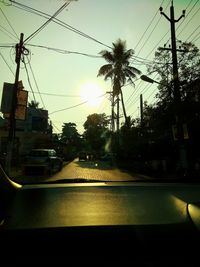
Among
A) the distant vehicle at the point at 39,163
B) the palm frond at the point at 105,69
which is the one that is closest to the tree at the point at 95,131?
the palm frond at the point at 105,69

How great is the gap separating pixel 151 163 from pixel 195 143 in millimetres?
7345

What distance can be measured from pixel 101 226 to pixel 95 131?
125986mm

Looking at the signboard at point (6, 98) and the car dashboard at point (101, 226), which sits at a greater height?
the signboard at point (6, 98)

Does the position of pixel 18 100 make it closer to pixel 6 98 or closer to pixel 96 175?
pixel 6 98

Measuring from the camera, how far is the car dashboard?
2697 millimetres

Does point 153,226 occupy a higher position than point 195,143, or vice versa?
point 195,143

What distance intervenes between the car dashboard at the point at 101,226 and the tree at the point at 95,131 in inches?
4638

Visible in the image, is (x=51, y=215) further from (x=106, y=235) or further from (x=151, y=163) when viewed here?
(x=151, y=163)

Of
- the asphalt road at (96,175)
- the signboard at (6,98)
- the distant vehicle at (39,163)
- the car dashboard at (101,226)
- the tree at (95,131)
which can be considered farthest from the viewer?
the tree at (95,131)

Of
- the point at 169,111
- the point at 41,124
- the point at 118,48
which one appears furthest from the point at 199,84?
the point at 41,124

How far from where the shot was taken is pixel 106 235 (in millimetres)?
2838

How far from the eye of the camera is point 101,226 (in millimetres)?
2902

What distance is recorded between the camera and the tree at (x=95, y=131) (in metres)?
126

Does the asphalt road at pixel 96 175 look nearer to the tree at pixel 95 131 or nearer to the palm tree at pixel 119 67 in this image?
the palm tree at pixel 119 67
